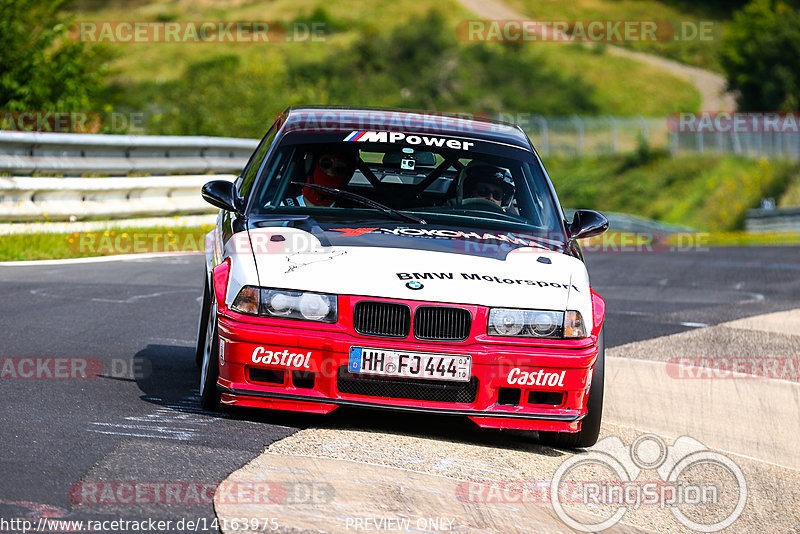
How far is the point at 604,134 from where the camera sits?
55.6 m

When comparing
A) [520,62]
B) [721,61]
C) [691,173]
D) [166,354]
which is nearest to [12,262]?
[166,354]

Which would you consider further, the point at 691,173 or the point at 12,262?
the point at 691,173

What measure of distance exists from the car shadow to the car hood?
0.61 metres

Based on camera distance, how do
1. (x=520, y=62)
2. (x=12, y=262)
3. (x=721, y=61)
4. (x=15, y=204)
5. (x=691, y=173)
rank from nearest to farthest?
(x=12, y=262) → (x=15, y=204) → (x=691, y=173) → (x=721, y=61) → (x=520, y=62)

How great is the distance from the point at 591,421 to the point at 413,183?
6.01ft

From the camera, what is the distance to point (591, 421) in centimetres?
565

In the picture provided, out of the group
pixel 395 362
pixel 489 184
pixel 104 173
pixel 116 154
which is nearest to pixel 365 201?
pixel 489 184

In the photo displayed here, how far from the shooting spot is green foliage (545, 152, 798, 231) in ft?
148

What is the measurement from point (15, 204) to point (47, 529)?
9.22 meters

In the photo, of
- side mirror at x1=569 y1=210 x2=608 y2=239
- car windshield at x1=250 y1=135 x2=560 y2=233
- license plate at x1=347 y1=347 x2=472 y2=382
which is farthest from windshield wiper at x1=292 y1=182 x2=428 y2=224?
license plate at x1=347 y1=347 x2=472 y2=382

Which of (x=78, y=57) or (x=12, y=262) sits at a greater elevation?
(x=78, y=57)

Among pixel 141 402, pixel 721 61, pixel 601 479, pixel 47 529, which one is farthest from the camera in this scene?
pixel 721 61

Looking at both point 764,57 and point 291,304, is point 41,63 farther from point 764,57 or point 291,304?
point 764,57

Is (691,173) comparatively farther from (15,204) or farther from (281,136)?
(281,136)
